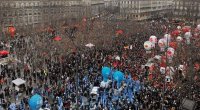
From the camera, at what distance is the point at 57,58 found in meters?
31.9

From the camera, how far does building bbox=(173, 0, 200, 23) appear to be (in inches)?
2844

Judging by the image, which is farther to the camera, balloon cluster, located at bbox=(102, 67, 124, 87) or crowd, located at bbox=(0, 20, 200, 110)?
balloon cluster, located at bbox=(102, 67, 124, 87)

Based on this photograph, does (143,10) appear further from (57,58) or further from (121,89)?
(121,89)

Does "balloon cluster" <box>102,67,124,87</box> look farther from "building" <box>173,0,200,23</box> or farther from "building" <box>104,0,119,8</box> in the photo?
"building" <box>104,0,119,8</box>

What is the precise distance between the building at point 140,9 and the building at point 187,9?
563 cm

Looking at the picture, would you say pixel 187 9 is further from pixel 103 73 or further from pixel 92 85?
pixel 92 85

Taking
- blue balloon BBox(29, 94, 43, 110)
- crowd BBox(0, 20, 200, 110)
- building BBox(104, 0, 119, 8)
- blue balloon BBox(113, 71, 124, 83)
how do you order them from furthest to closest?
building BBox(104, 0, 119, 8)
blue balloon BBox(113, 71, 124, 83)
crowd BBox(0, 20, 200, 110)
blue balloon BBox(29, 94, 43, 110)

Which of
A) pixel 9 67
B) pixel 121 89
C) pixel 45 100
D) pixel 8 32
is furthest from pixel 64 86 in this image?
pixel 8 32

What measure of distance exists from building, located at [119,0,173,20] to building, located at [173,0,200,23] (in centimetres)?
563

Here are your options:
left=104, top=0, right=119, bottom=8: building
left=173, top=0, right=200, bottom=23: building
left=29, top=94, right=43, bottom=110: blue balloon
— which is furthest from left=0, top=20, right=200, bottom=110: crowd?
left=104, top=0, right=119, bottom=8: building

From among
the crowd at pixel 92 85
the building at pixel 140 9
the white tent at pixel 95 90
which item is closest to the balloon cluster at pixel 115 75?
A: the crowd at pixel 92 85

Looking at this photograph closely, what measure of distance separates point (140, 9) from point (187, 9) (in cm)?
1291

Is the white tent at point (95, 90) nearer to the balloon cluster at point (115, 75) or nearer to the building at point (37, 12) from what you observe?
the balloon cluster at point (115, 75)

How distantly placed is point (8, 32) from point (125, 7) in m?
43.3
